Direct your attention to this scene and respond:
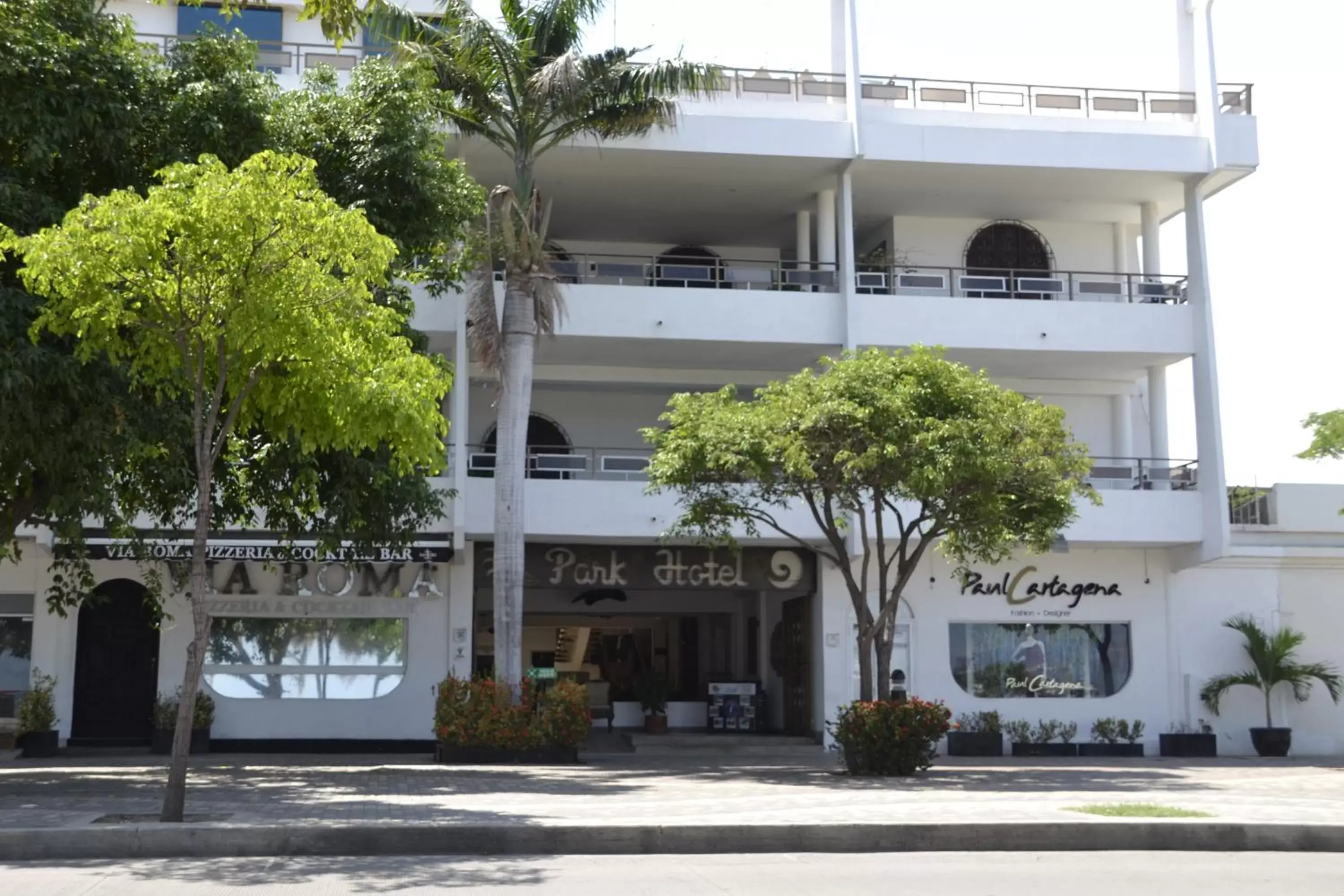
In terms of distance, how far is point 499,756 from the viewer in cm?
2086

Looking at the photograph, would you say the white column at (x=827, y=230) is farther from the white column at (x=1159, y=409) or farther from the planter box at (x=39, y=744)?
the planter box at (x=39, y=744)

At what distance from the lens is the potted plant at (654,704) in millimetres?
27062

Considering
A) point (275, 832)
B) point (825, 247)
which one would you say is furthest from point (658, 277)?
point (275, 832)

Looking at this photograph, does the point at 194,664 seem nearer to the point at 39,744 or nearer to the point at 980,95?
the point at 39,744

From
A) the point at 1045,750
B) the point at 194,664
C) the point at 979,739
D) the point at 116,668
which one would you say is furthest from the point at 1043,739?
the point at 194,664

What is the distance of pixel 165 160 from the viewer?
51.0 feet

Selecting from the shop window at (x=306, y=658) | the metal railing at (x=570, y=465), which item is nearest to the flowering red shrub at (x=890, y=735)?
the metal railing at (x=570, y=465)

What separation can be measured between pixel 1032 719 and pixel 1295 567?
5748mm

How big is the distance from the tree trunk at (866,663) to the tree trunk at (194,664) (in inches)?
360

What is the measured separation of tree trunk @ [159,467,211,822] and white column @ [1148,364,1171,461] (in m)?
19.4

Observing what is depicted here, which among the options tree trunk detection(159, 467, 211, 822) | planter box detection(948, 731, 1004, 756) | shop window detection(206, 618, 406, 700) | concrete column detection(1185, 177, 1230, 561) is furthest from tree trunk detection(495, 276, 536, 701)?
concrete column detection(1185, 177, 1230, 561)

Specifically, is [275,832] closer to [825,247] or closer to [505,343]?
[505,343]

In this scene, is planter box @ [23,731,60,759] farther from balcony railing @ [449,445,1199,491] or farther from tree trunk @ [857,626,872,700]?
tree trunk @ [857,626,872,700]

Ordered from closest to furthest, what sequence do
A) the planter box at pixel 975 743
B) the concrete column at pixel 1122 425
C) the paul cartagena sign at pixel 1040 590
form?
the planter box at pixel 975 743 < the paul cartagena sign at pixel 1040 590 < the concrete column at pixel 1122 425
